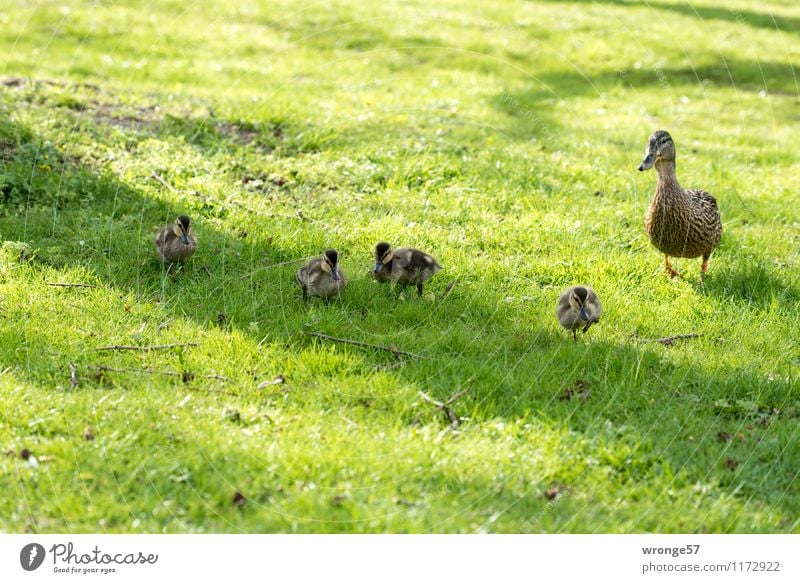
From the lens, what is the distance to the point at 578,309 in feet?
22.3

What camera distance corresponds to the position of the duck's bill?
8.17 meters

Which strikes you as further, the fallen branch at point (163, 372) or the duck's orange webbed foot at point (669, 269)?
the duck's orange webbed foot at point (669, 269)

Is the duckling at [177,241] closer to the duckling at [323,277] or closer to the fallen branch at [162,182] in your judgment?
the duckling at [323,277]

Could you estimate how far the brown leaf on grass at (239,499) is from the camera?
Answer: 5125mm

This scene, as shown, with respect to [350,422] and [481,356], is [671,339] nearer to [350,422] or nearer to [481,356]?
[481,356]

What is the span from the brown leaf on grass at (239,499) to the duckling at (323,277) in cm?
244

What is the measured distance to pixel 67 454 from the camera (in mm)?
5398

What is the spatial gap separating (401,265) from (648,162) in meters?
2.59

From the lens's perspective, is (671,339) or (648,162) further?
(648,162)

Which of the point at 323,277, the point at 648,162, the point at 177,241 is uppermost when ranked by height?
the point at 648,162

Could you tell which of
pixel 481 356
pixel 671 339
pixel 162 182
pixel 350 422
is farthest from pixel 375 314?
pixel 162 182

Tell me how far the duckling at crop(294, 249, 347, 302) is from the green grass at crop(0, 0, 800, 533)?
0.21 meters

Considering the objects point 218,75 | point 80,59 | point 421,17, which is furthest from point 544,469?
point 421,17

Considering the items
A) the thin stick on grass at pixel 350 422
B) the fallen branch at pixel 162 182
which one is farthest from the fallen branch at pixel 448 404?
the fallen branch at pixel 162 182
